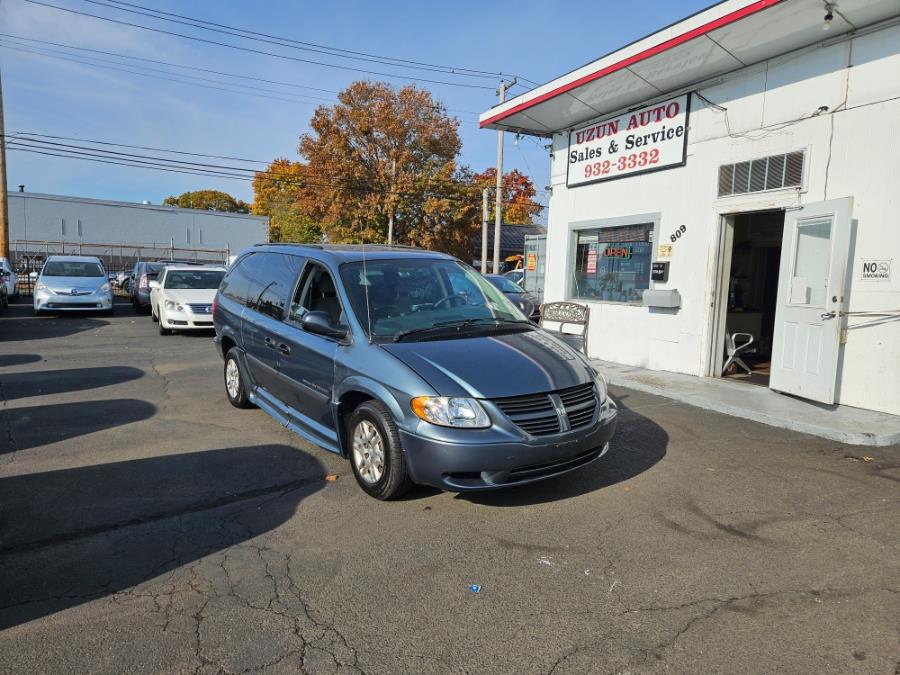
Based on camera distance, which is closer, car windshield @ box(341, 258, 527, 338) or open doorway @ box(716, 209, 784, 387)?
car windshield @ box(341, 258, 527, 338)

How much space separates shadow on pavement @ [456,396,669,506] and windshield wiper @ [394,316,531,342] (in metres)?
1.21

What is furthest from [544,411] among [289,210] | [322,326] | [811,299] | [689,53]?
[289,210]

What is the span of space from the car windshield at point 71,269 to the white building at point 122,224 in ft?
94.8

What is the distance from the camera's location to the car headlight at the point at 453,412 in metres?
3.73

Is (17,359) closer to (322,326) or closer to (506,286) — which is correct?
(322,326)

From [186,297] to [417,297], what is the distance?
10.0 meters

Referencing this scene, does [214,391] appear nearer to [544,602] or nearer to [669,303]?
[544,602]

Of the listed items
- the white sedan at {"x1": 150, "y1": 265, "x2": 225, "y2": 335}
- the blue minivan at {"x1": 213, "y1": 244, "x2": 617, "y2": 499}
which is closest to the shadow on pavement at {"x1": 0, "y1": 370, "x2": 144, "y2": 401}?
the blue minivan at {"x1": 213, "y1": 244, "x2": 617, "y2": 499}

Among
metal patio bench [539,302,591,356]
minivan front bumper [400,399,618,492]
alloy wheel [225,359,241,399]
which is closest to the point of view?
minivan front bumper [400,399,618,492]

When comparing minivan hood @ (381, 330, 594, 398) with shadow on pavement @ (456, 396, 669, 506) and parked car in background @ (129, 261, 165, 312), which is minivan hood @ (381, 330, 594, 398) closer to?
shadow on pavement @ (456, 396, 669, 506)

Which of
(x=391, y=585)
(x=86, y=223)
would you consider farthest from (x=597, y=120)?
(x=86, y=223)

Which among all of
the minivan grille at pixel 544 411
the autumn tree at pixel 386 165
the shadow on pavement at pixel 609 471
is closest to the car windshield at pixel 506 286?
the shadow on pavement at pixel 609 471

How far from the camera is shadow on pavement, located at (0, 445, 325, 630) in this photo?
10.3 feet

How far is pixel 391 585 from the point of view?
3.14 m
